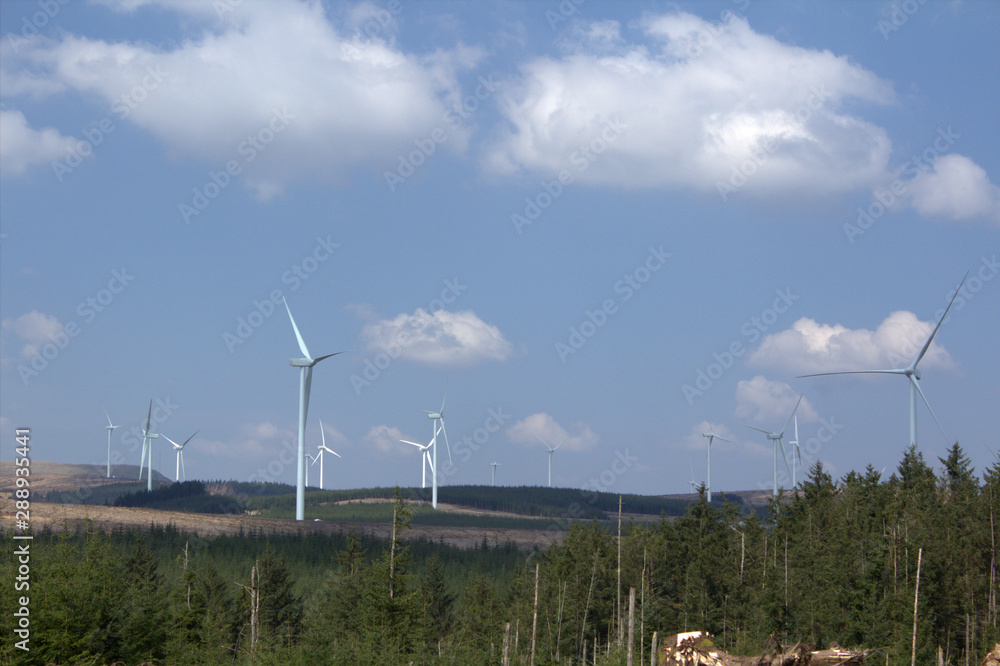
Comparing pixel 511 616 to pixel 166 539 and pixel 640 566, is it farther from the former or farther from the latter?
pixel 166 539

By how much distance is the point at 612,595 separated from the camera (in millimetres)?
87188

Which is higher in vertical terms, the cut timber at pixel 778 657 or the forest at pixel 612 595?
the cut timber at pixel 778 657

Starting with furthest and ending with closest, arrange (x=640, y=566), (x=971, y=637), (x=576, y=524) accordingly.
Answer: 1. (x=576, y=524)
2. (x=640, y=566)
3. (x=971, y=637)

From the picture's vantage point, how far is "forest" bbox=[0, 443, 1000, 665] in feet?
111

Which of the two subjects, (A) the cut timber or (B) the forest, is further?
(B) the forest

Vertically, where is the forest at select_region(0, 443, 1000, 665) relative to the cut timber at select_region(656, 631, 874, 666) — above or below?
below

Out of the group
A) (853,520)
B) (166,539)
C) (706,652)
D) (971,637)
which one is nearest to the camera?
(706,652)

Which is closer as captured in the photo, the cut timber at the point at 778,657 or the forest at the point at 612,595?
the cut timber at the point at 778,657

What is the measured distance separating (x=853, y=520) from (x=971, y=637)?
1384cm

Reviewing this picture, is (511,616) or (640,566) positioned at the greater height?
(640,566)

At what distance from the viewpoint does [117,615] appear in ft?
108

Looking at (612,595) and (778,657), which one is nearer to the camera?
(778,657)

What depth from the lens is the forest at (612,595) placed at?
33.8m

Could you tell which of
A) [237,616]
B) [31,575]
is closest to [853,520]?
[237,616]
